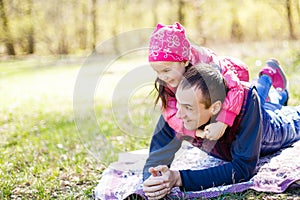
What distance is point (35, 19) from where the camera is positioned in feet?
72.2

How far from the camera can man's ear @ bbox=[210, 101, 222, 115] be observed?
95.1 inches

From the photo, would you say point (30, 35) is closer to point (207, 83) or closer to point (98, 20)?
point (98, 20)

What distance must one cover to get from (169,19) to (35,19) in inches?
266

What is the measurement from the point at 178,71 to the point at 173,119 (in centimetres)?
31

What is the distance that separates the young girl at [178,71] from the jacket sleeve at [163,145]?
9cm

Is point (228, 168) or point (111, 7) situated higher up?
point (228, 168)

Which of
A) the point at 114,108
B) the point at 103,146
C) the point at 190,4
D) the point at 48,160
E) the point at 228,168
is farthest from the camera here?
the point at 190,4

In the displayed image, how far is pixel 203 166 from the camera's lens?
9.89ft

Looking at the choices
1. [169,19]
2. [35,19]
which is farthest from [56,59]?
[169,19]

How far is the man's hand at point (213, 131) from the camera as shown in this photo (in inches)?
97.0

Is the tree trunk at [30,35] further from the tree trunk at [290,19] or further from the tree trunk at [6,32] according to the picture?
the tree trunk at [290,19]

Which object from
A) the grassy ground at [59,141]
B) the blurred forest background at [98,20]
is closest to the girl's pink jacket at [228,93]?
the grassy ground at [59,141]

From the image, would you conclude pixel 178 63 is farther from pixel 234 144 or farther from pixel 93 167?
pixel 93 167

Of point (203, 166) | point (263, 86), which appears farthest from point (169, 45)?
point (263, 86)
